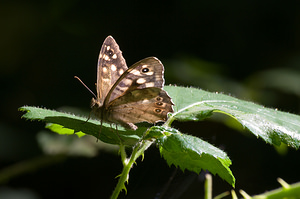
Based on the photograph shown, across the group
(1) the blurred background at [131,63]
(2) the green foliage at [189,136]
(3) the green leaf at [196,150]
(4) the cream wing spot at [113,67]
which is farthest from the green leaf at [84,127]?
(1) the blurred background at [131,63]

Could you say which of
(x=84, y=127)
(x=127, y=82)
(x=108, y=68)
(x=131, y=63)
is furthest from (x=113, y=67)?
(x=131, y=63)

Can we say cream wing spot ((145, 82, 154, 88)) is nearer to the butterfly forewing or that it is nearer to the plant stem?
the butterfly forewing

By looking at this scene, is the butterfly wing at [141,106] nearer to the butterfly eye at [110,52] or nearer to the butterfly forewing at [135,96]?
the butterfly forewing at [135,96]

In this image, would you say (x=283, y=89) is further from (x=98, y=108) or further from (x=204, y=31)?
(x=98, y=108)

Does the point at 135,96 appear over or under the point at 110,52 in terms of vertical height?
under

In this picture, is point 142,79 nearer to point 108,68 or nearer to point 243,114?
point 108,68
